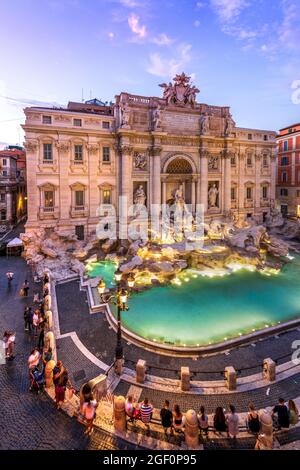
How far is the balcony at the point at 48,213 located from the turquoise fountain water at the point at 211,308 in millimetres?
12137

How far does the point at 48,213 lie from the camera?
73.2ft

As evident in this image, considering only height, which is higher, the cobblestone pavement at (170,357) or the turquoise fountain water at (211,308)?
the turquoise fountain water at (211,308)

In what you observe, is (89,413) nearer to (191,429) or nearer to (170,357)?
(191,429)

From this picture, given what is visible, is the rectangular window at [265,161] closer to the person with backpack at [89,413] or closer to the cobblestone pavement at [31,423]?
the cobblestone pavement at [31,423]

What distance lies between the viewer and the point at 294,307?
13250 mm

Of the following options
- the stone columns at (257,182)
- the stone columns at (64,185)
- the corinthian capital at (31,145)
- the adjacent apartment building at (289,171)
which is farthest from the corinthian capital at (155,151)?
the adjacent apartment building at (289,171)

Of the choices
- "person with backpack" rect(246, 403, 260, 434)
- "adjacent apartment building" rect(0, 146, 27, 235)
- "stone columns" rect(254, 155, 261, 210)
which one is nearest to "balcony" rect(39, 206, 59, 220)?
"adjacent apartment building" rect(0, 146, 27, 235)

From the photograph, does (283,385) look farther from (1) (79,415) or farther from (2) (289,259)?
(2) (289,259)

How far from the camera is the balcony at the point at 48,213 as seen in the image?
2200 centimetres

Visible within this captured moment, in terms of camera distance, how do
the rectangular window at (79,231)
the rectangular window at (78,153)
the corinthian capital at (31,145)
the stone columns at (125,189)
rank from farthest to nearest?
the rectangular window at (79,231) < the stone columns at (125,189) < the rectangular window at (78,153) < the corinthian capital at (31,145)

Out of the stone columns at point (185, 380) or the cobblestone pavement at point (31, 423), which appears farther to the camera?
the stone columns at point (185, 380)

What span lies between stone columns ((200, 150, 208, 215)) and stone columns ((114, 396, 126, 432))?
23.1 metres

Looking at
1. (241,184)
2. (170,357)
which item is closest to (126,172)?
(241,184)
